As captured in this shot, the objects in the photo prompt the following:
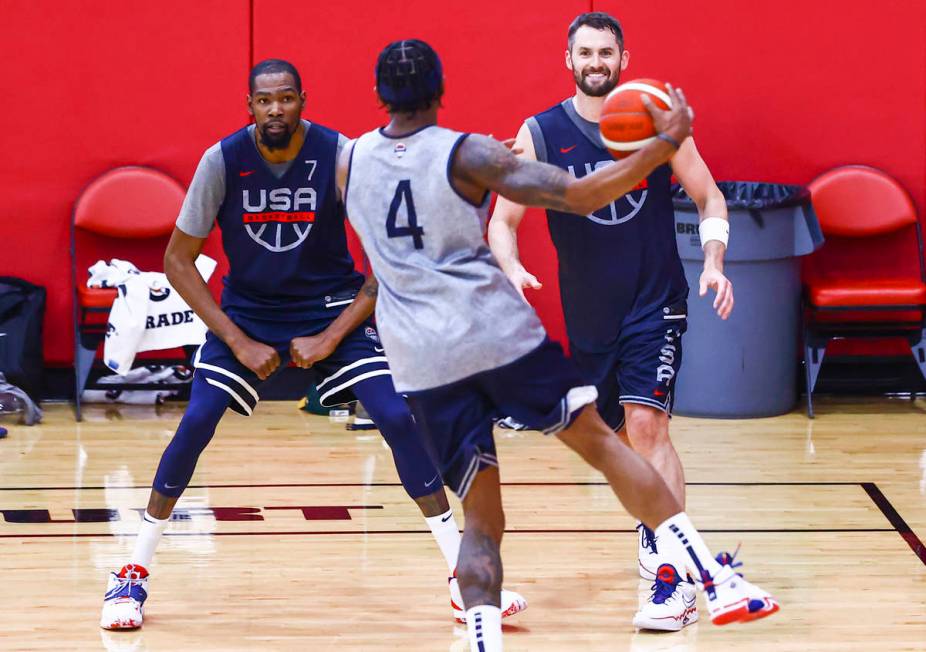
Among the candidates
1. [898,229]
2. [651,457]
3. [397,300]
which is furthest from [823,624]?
[898,229]

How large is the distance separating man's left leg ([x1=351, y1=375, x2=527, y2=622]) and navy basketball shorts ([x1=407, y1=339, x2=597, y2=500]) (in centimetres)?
78

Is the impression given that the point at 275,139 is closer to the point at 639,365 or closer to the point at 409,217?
the point at 409,217

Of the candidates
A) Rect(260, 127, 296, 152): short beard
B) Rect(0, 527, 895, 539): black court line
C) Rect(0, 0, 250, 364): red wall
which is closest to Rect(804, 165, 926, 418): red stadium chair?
Rect(0, 527, 895, 539): black court line

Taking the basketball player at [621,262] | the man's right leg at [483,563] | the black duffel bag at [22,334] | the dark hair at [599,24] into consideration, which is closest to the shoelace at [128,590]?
the man's right leg at [483,563]

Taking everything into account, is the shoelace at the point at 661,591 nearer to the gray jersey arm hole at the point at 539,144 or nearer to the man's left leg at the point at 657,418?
the man's left leg at the point at 657,418

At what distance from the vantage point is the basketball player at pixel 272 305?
472cm

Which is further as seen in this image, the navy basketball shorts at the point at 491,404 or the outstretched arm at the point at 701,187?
the outstretched arm at the point at 701,187

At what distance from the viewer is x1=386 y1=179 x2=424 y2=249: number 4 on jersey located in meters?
3.73

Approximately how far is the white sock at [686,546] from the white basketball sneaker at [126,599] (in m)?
1.86

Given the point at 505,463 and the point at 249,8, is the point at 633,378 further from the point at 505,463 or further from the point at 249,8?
the point at 249,8

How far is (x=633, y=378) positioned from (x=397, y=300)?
129cm

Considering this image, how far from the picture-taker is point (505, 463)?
6.93 m

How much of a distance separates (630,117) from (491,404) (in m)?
0.83

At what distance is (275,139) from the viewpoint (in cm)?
472
